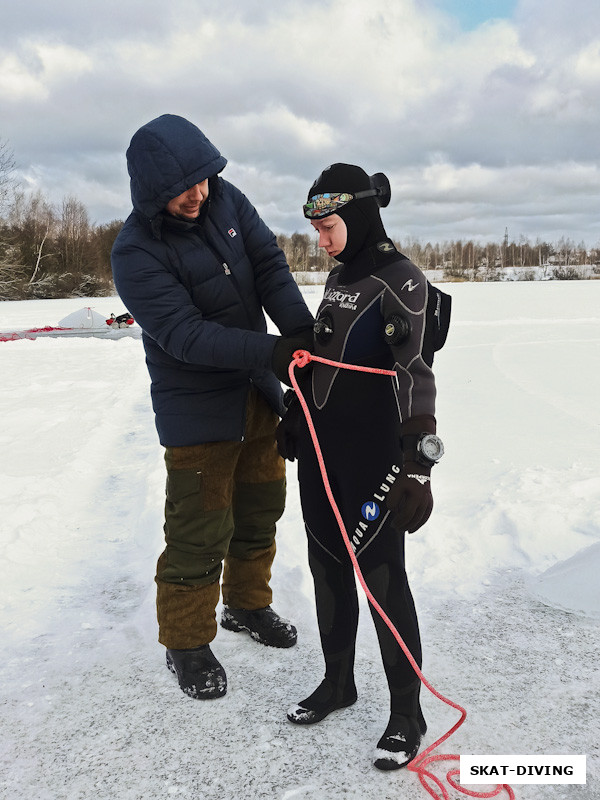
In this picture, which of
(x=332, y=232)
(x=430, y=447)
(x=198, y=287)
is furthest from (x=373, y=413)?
(x=198, y=287)

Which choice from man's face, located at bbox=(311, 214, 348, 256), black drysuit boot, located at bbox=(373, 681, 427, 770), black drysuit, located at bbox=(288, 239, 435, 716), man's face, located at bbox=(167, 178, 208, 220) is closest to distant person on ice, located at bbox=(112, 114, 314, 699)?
man's face, located at bbox=(167, 178, 208, 220)

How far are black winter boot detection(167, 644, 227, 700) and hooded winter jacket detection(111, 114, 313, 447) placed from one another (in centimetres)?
86

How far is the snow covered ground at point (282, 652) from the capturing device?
2.19 metres

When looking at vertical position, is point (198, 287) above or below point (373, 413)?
above

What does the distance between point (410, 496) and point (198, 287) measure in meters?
1.19

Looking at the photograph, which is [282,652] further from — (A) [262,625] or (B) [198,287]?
(B) [198,287]

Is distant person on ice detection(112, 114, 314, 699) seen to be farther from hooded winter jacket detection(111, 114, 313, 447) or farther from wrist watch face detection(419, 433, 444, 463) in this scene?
wrist watch face detection(419, 433, 444, 463)

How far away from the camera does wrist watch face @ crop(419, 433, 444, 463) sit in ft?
6.61

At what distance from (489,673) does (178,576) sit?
4.26 feet

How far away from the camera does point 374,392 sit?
7.27ft

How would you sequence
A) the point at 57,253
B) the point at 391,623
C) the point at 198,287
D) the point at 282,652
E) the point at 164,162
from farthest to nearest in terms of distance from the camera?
the point at 57,253
the point at 282,652
the point at 198,287
the point at 164,162
the point at 391,623

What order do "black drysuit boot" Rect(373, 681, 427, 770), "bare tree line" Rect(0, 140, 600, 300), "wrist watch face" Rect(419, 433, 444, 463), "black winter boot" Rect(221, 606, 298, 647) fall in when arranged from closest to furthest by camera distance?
"wrist watch face" Rect(419, 433, 444, 463) → "black drysuit boot" Rect(373, 681, 427, 770) → "black winter boot" Rect(221, 606, 298, 647) → "bare tree line" Rect(0, 140, 600, 300)

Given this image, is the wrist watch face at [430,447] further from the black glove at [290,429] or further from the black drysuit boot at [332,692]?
the black drysuit boot at [332,692]

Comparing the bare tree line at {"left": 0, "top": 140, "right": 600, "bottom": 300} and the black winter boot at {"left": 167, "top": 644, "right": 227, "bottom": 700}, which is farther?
the bare tree line at {"left": 0, "top": 140, "right": 600, "bottom": 300}
